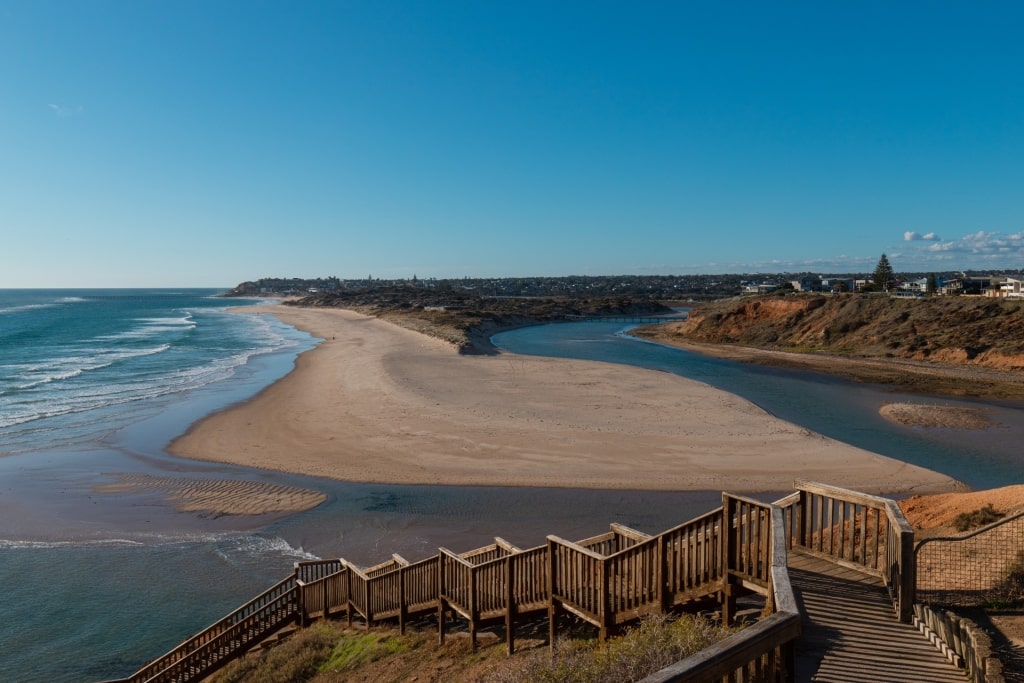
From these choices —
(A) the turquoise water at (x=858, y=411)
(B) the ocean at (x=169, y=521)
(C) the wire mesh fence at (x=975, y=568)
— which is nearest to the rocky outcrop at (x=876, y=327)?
(A) the turquoise water at (x=858, y=411)

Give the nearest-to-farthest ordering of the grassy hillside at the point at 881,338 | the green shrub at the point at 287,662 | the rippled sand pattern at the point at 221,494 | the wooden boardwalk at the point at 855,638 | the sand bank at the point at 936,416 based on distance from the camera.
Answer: the wooden boardwalk at the point at 855,638
the green shrub at the point at 287,662
the rippled sand pattern at the point at 221,494
the sand bank at the point at 936,416
the grassy hillside at the point at 881,338

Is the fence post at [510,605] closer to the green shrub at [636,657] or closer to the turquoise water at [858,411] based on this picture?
the green shrub at [636,657]

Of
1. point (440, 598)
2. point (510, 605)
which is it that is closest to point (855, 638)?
point (510, 605)

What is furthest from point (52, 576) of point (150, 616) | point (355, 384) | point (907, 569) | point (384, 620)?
point (355, 384)

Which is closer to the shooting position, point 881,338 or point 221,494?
point 221,494

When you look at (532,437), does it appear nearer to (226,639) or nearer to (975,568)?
(226,639)

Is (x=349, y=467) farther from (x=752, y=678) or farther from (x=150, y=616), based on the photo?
(x=752, y=678)

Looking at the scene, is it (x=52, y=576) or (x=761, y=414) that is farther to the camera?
(x=761, y=414)
